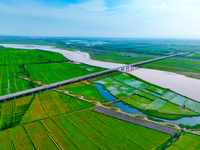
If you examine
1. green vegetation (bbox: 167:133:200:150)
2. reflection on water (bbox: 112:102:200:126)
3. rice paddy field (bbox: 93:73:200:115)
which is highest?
rice paddy field (bbox: 93:73:200:115)

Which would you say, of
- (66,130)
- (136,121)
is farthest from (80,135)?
(136,121)

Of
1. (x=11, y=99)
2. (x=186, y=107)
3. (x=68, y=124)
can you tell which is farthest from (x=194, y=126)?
(x=11, y=99)

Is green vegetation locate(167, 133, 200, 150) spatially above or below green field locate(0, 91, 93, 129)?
below

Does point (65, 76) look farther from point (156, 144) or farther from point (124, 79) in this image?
point (156, 144)

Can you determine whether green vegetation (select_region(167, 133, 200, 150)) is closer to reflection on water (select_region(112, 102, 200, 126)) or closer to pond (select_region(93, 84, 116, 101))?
reflection on water (select_region(112, 102, 200, 126))

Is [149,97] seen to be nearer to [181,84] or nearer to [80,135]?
[181,84]

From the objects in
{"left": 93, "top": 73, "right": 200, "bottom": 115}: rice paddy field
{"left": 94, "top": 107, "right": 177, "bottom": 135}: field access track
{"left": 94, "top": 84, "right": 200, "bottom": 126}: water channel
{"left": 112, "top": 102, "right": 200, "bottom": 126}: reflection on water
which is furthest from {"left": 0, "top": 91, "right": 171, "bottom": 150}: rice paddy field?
{"left": 93, "top": 73, "right": 200, "bottom": 115}: rice paddy field
